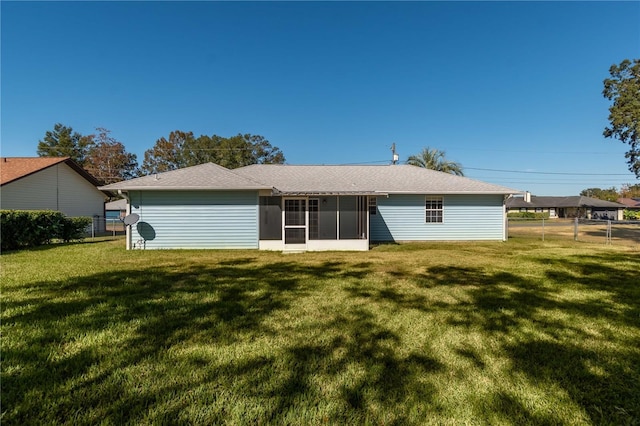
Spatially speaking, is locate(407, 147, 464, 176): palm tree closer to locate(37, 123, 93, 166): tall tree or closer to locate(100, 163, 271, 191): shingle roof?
locate(100, 163, 271, 191): shingle roof

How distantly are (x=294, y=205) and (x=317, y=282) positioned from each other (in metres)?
6.22

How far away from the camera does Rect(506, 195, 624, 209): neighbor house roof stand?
51.7 m

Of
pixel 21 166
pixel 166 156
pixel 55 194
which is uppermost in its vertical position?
pixel 166 156

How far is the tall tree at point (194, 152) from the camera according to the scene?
47.1m

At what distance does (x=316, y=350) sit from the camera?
309cm

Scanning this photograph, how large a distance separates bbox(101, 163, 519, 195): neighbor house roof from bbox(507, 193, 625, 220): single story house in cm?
4185

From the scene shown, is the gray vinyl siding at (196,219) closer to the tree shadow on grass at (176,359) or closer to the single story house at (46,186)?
the tree shadow on grass at (176,359)

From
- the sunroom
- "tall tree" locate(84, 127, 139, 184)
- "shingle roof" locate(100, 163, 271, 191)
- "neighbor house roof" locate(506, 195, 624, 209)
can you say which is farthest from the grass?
"neighbor house roof" locate(506, 195, 624, 209)

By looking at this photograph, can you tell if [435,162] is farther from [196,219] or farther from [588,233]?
[196,219]

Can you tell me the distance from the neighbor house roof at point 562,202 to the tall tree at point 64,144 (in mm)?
66752

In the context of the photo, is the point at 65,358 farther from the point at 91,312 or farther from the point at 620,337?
the point at 620,337

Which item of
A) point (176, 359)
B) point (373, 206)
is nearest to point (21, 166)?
point (373, 206)

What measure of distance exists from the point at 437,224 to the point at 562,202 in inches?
2280

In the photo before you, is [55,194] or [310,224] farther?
[55,194]
